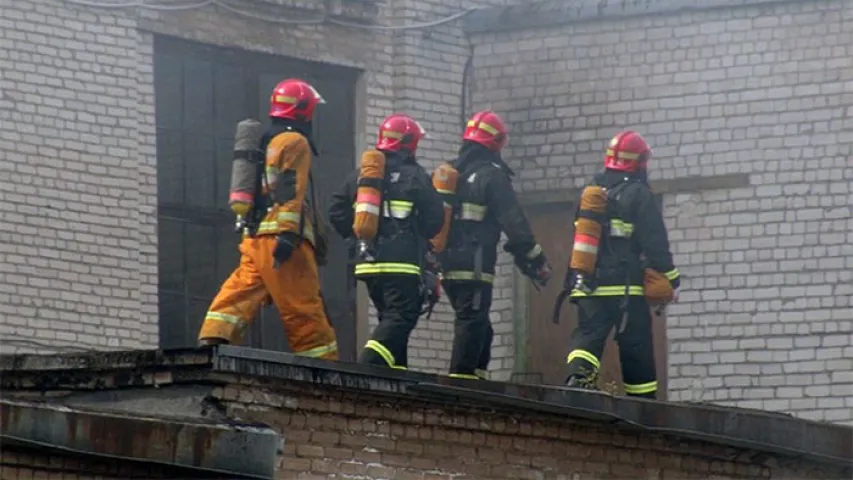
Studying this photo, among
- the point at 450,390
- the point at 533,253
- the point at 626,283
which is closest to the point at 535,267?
the point at 533,253

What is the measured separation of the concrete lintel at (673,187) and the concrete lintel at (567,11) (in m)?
1.27

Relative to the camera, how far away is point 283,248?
12680mm

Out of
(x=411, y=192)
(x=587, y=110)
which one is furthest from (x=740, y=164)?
(x=411, y=192)

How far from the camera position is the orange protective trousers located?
12.6 meters

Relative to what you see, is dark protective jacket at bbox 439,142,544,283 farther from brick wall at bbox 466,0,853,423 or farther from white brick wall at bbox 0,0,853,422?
brick wall at bbox 466,0,853,423

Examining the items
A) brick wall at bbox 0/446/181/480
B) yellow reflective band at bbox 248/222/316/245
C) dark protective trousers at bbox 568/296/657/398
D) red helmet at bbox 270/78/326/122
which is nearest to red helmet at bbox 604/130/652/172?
dark protective trousers at bbox 568/296/657/398

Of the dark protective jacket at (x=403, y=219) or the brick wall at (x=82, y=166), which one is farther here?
the brick wall at (x=82, y=166)

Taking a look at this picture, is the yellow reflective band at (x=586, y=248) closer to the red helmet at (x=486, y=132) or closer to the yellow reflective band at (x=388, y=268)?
the red helmet at (x=486, y=132)

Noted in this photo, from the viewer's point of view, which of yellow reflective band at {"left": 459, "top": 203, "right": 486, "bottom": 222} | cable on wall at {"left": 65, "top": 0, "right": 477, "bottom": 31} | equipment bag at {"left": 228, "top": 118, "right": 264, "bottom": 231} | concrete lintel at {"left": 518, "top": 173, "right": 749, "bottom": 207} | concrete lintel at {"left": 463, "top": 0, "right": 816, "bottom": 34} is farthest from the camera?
concrete lintel at {"left": 463, "top": 0, "right": 816, "bottom": 34}

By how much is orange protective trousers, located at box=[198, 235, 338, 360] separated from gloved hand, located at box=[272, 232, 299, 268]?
41 millimetres

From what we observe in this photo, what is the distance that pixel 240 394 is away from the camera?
36.8 ft

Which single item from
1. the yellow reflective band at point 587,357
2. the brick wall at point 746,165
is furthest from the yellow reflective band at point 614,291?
the brick wall at point 746,165

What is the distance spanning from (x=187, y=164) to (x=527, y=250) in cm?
364

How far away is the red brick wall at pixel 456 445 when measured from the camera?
37.4 feet
